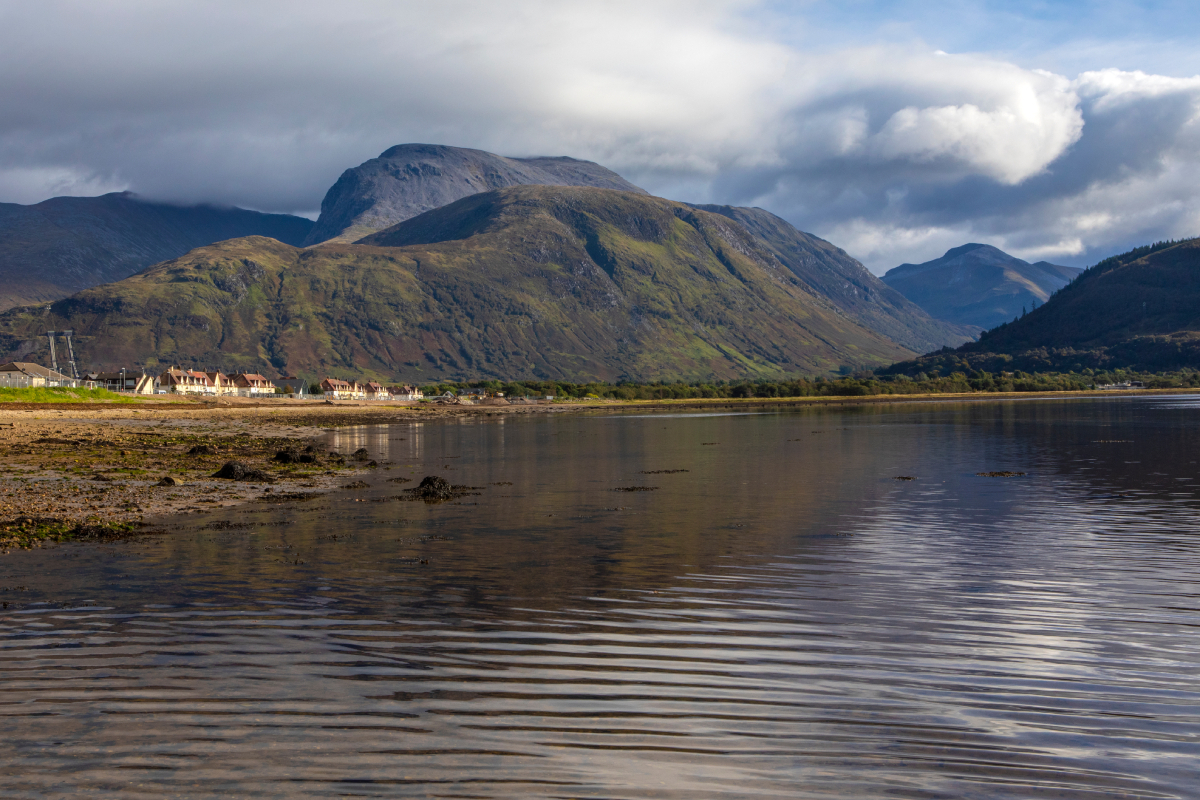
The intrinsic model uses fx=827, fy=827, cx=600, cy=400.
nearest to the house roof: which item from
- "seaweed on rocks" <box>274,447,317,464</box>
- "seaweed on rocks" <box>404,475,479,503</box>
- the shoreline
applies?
the shoreline

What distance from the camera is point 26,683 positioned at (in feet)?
38.0

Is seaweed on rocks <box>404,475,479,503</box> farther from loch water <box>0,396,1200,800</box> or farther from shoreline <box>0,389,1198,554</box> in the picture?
loch water <box>0,396,1200,800</box>

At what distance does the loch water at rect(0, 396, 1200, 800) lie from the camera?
895cm

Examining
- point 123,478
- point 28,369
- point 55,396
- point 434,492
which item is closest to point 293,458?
point 123,478

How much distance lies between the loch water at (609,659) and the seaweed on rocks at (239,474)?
11.2m

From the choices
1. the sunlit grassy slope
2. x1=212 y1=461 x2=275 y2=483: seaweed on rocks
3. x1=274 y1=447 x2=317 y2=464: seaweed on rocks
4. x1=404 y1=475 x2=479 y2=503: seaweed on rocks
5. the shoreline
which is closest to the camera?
the shoreline

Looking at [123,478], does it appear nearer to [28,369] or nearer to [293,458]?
[293,458]

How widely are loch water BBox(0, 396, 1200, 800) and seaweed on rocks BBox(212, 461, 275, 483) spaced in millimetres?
11194

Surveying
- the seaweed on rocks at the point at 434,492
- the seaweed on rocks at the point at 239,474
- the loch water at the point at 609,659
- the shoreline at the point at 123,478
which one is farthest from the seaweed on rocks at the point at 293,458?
the loch water at the point at 609,659

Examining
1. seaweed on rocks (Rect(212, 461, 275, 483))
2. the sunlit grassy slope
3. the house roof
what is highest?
the house roof

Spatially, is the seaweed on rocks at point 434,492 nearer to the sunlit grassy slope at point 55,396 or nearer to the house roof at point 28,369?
the sunlit grassy slope at point 55,396

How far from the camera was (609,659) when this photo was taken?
1280cm

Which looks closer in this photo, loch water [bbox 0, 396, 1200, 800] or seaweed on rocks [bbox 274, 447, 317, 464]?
loch water [bbox 0, 396, 1200, 800]

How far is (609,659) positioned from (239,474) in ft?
106
